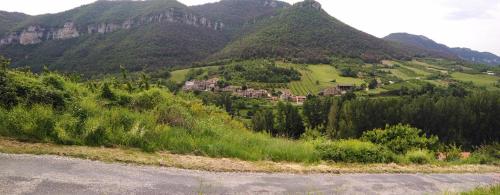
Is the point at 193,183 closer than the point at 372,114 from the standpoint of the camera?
Yes

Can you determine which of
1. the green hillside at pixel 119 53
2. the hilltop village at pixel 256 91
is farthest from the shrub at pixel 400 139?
the green hillside at pixel 119 53

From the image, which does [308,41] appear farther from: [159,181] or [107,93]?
[159,181]

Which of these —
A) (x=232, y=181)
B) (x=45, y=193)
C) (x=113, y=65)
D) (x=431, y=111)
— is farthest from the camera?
(x=113, y=65)

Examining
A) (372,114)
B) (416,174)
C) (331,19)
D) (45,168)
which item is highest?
(331,19)

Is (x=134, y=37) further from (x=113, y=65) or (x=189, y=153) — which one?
(x=189, y=153)

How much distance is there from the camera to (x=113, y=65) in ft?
461

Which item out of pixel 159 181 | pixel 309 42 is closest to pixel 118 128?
pixel 159 181

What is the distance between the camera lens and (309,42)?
15938cm

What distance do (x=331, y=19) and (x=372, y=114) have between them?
426 ft

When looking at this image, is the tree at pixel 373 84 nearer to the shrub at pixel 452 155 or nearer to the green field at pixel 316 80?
the green field at pixel 316 80

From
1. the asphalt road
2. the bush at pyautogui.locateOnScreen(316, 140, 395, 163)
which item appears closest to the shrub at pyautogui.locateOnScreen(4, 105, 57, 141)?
the asphalt road

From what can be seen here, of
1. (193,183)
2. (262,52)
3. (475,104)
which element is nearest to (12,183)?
(193,183)

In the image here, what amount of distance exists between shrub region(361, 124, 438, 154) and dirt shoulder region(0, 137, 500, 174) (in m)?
2.86

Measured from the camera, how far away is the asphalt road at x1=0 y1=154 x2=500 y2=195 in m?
5.96
